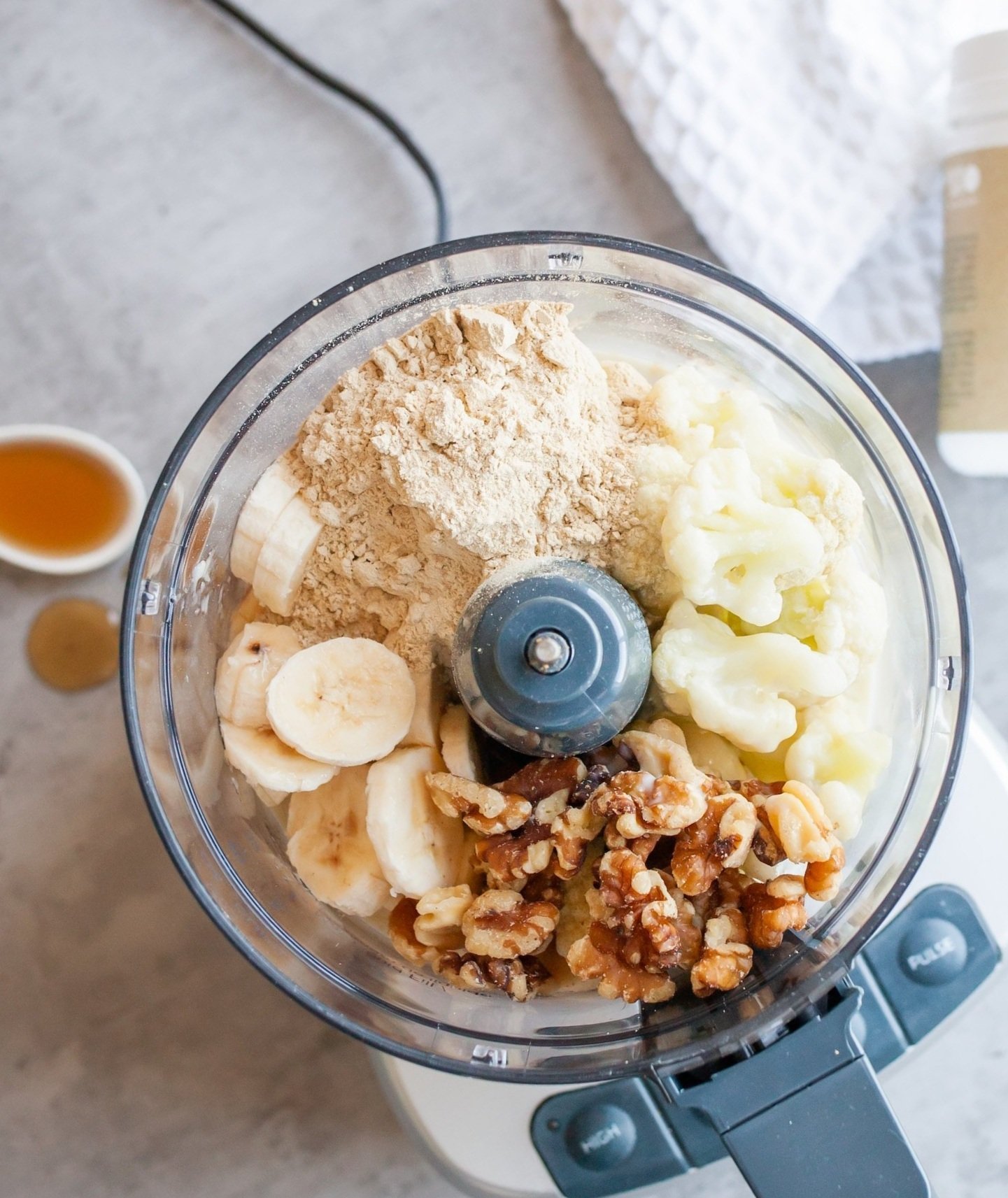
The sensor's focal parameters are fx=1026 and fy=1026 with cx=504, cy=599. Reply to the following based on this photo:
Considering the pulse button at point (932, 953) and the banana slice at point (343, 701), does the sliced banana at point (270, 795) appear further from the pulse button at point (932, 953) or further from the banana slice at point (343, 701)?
the pulse button at point (932, 953)

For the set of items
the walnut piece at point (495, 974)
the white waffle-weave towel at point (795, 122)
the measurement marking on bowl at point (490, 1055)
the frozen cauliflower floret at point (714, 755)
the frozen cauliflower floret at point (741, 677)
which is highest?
the white waffle-weave towel at point (795, 122)

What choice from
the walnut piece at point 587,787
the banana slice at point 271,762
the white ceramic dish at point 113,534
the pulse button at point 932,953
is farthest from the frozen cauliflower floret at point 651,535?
the white ceramic dish at point 113,534

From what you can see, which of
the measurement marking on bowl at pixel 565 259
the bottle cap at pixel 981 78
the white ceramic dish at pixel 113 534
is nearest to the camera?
the measurement marking on bowl at pixel 565 259

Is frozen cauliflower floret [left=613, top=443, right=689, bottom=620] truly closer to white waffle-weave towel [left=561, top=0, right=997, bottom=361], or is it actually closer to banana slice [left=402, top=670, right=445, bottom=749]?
banana slice [left=402, top=670, right=445, bottom=749]

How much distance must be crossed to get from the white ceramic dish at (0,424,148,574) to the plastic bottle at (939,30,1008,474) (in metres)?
0.71

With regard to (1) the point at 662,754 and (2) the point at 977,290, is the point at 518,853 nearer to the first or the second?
(1) the point at 662,754

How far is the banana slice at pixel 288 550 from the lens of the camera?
0.64m

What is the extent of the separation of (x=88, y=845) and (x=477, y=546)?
21.7 inches

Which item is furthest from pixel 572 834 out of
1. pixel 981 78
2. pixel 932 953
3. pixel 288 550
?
pixel 981 78

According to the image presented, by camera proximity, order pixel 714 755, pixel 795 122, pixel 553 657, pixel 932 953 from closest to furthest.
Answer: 1. pixel 553 657
2. pixel 714 755
3. pixel 932 953
4. pixel 795 122

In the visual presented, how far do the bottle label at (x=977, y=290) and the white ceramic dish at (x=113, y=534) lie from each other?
2.32 feet

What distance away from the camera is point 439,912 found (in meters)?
Result: 0.62

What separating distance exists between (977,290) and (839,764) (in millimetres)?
438

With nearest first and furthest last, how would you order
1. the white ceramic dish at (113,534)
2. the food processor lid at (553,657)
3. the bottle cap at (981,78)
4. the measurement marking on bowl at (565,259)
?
1. the food processor lid at (553,657)
2. the measurement marking on bowl at (565,259)
3. the bottle cap at (981,78)
4. the white ceramic dish at (113,534)
